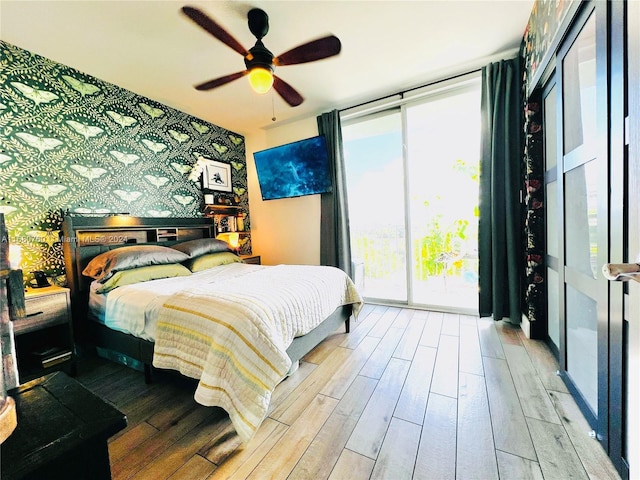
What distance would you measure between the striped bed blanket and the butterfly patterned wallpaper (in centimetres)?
178

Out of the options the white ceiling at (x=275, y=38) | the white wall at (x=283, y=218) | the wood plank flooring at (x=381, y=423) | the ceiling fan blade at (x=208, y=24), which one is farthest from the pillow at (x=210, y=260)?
the ceiling fan blade at (x=208, y=24)

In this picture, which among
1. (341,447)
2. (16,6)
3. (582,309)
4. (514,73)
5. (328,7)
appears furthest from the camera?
(514,73)

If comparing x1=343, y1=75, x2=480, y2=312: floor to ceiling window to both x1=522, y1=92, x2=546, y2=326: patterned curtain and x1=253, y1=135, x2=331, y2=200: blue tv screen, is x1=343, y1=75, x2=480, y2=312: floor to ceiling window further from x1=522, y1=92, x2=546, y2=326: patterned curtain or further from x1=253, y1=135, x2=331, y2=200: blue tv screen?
x1=522, y1=92, x2=546, y2=326: patterned curtain

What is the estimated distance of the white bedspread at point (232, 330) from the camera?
133cm

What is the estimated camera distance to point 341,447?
1285 millimetres

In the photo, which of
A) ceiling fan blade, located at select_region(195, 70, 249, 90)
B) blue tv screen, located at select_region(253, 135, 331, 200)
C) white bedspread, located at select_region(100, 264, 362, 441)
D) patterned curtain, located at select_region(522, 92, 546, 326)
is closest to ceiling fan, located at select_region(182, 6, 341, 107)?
ceiling fan blade, located at select_region(195, 70, 249, 90)

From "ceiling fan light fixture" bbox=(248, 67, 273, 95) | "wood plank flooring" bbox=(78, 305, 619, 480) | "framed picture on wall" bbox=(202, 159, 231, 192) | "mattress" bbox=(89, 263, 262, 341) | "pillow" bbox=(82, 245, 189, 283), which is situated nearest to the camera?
"wood plank flooring" bbox=(78, 305, 619, 480)

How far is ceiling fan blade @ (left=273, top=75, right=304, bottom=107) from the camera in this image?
228 cm

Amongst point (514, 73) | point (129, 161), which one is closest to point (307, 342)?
point (129, 161)

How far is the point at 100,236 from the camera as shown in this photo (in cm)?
267

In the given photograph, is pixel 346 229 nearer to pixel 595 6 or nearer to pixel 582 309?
pixel 582 309

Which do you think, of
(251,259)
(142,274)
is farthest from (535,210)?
(142,274)

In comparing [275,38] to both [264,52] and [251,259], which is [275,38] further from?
[251,259]

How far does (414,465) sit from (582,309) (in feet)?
4.44
